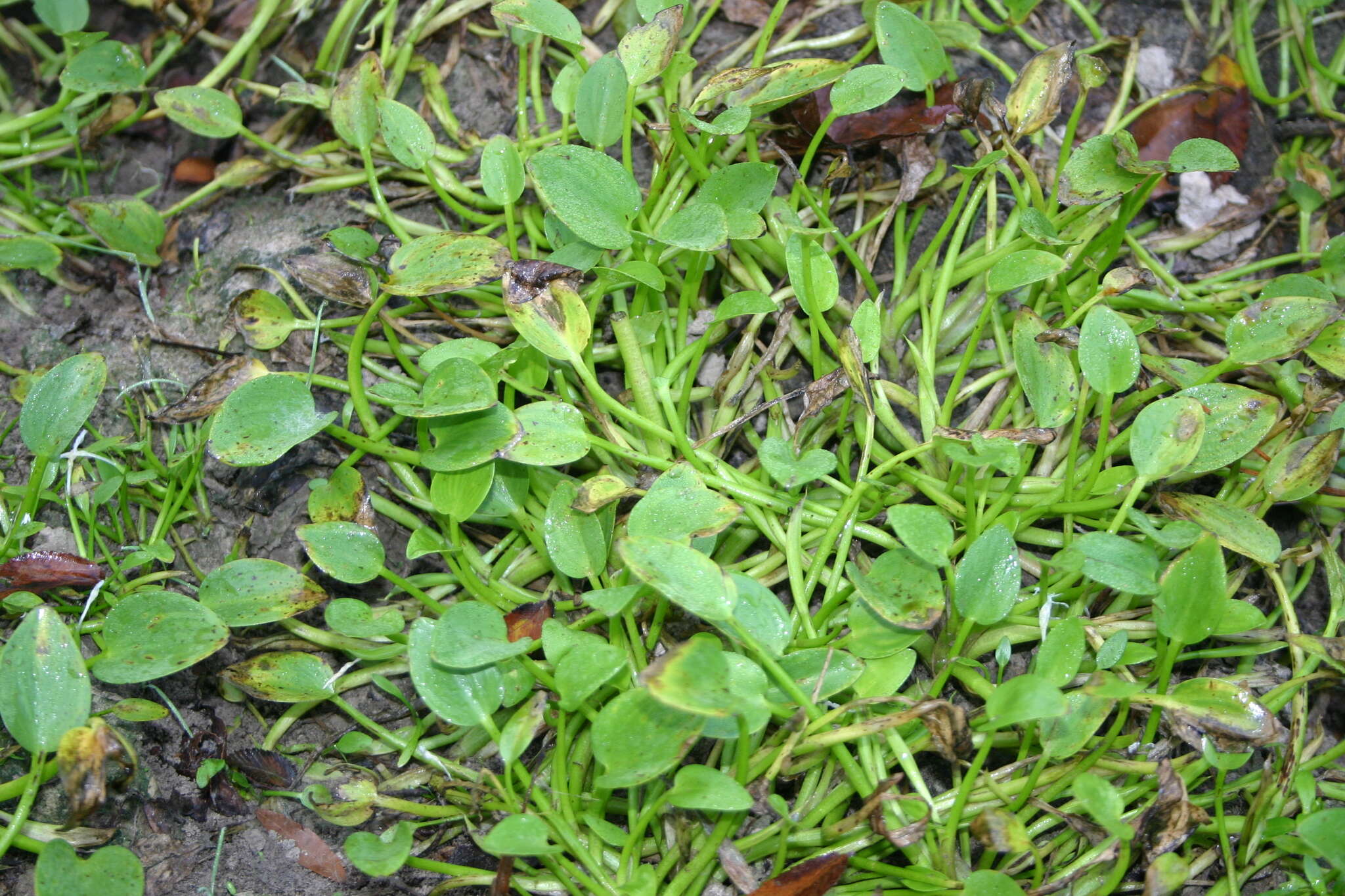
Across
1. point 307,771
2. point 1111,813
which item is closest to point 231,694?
point 307,771

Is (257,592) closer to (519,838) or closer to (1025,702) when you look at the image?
(519,838)

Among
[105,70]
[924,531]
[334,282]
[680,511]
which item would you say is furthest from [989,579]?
[105,70]

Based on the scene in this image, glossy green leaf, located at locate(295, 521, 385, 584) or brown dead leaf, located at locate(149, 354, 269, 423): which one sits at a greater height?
brown dead leaf, located at locate(149, 354, 269, 423)

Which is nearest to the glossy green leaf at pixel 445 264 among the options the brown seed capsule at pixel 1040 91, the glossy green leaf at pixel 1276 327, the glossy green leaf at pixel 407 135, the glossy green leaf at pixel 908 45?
the glossy green leaf at pixel 407 135

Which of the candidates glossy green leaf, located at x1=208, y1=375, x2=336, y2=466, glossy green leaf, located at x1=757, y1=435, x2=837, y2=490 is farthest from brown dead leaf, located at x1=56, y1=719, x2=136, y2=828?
glossy green leaf, located at x1=757, y1=435, x2=837, y2=490

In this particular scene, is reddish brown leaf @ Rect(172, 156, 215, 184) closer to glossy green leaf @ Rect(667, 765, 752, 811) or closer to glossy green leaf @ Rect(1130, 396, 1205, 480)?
glossy green leaf @ Rect(667, 765, 752, 811)
